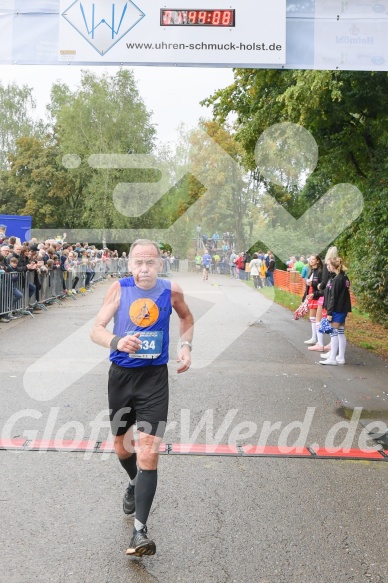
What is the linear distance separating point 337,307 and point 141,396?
675cm

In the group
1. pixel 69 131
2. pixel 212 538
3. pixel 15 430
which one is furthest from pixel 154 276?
pixel 69 131

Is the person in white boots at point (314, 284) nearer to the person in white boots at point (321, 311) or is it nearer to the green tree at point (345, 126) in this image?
the person in white boots at point (321, 311)

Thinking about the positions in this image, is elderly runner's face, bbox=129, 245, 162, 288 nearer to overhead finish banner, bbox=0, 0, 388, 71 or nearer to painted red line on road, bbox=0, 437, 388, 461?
painted red line on road, bbox=0, 437, 388, 461

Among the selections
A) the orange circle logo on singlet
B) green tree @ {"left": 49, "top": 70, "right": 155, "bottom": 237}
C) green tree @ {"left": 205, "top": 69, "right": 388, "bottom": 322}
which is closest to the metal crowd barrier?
green tree @ {"left": 205, "top": 69, "right": 388, "bottom": 322}

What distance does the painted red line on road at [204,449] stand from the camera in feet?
18.6

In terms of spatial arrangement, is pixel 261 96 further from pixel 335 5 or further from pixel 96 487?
pixel 96 487

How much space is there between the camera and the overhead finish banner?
8430mm

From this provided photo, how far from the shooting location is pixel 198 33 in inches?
332

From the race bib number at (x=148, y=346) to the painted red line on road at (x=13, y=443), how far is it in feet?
7.28

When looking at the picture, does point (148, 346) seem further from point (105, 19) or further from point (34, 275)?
point (34, 275)

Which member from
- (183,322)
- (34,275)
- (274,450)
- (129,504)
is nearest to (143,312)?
(183,322)

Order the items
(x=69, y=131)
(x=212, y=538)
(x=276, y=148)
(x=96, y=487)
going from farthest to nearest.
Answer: (x=69, y=131) → (x=276, y=148) → (x=96, y=487) → (x=212, y=538)

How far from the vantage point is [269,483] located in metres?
4.93

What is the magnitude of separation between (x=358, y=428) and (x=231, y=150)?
40849 millimetres
